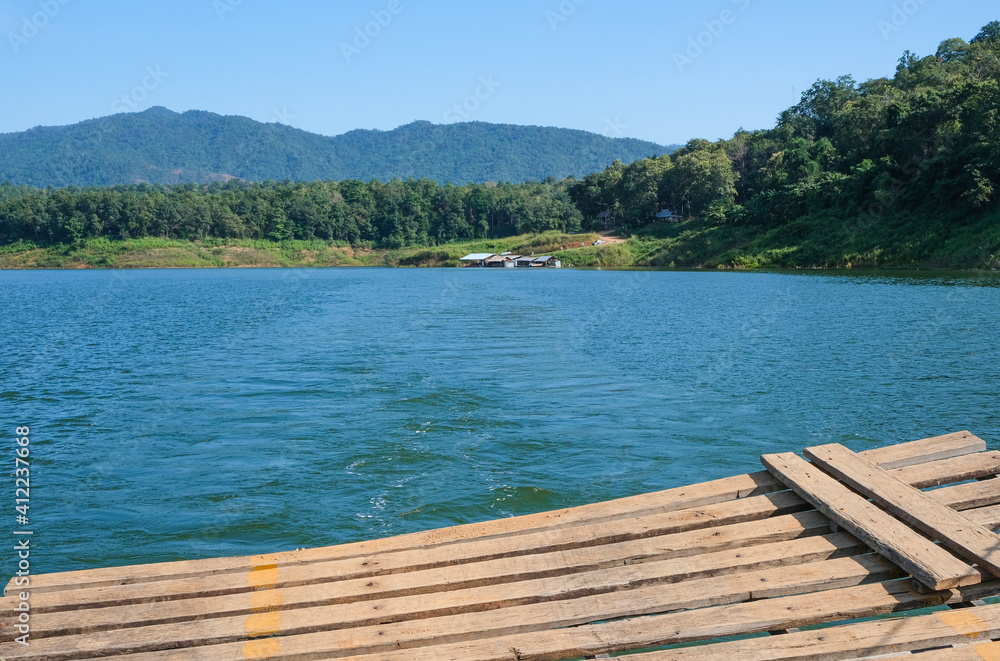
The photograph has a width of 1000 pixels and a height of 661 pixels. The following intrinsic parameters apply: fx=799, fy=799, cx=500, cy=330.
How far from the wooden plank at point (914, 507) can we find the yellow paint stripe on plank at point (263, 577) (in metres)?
4.78

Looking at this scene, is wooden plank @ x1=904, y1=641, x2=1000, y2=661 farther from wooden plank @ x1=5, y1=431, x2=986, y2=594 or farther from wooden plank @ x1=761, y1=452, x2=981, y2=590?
wooden plank @ x1=5, y1=431, x2=986, y2=594

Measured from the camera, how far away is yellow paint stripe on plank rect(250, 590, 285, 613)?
550 cm

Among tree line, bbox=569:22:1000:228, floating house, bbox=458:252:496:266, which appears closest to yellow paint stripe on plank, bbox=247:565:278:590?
tree line, bbox=569:22:1000:228

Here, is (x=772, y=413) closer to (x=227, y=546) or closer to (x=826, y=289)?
(x=227, y=546)

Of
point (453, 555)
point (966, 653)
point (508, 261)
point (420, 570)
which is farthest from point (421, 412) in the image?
point (508, 261)

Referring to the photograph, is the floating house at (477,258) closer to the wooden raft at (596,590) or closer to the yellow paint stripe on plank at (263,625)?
the wooden raft at (596,590)

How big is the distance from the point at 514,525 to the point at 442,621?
4.95 feet

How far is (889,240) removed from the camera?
72.9 meters

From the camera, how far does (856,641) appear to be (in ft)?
16.6

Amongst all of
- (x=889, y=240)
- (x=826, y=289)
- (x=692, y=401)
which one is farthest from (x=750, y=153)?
(x=692, y=401)

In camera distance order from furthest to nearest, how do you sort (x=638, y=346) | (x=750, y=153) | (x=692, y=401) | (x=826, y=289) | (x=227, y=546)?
(x=750, y=153) < (x=826, y=289) < (x=638, y=346) < (x=692, y=401) < (x=227, y=546)

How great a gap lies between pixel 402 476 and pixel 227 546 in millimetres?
3266

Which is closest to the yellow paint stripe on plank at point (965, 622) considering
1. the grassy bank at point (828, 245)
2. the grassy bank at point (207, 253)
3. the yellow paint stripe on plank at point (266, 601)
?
the yellow paint stripe on plank at point (266, 601)

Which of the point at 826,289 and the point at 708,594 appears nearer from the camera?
the point at 708,594
